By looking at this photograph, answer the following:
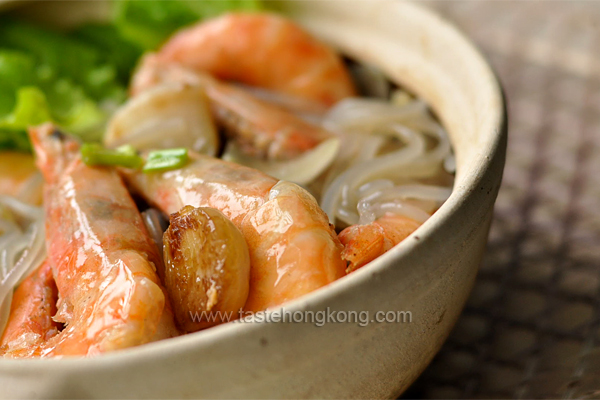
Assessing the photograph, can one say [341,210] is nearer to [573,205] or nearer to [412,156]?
[412,156]

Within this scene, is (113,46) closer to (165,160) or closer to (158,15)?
(158,15)

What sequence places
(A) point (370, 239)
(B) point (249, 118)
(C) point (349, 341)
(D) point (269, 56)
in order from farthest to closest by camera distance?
(D) point (269, 56), (B) point (249, 118), (A) point (370, 239), (C) point (349, 341)

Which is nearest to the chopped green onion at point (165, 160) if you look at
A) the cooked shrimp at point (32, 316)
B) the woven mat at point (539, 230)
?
the cooked shrimp at point (32, 316)

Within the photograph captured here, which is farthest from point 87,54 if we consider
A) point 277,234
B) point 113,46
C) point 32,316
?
point 277,234

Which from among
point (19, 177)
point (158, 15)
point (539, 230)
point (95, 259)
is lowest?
point (539, 230)

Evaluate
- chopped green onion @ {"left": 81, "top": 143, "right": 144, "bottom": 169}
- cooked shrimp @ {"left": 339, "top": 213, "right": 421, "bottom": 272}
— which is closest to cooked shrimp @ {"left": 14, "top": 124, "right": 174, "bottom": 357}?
chopped green onion @ {"left": 81, "top": 143, "right": 144, "bottom": 169}

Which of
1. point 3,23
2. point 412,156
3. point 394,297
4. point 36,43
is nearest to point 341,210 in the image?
point 412,156

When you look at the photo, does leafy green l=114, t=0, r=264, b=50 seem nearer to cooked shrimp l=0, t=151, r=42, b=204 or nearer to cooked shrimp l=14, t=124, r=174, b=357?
cooked shrimp l=0, t=151, r=42, b=204

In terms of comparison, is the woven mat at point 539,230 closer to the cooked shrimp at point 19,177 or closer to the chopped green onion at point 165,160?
the chopped green onion at point 165,160
